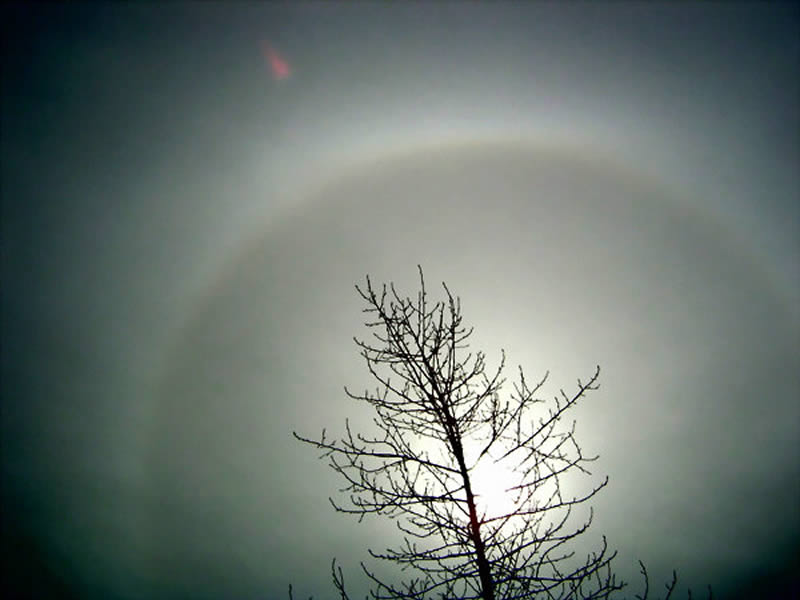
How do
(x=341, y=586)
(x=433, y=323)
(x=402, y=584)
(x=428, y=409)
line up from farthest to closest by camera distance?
(x=433, y=323) < (x=428, y=409) < (x=402, y=584) < (x=341, y=586)

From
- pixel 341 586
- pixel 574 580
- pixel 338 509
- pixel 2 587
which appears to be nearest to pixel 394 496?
pixel 338 509

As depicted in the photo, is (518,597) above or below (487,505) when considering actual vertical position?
below

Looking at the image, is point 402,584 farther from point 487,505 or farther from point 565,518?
point 565,518

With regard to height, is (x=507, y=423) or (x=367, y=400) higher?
(x=367, y=400)

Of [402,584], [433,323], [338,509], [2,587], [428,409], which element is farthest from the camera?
[2,587]

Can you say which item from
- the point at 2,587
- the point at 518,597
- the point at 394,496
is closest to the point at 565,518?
the point at 518,597

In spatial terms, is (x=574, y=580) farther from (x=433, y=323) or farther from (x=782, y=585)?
(x=782, y=585)

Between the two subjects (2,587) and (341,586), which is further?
(2,587)

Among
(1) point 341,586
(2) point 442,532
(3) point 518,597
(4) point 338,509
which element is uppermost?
(4) point 338,509

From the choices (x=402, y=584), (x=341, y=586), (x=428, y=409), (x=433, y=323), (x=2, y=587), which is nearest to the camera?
(x=341, y=586)
